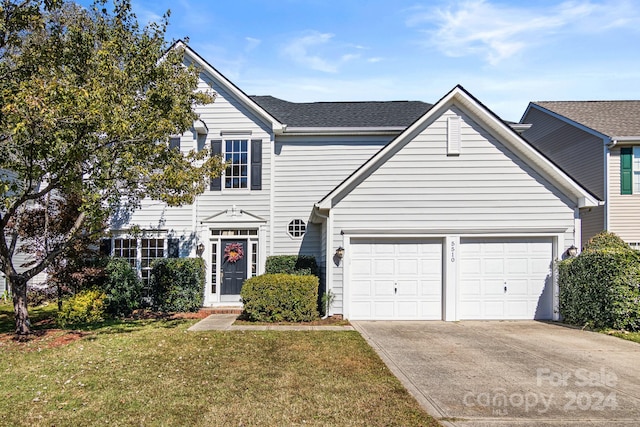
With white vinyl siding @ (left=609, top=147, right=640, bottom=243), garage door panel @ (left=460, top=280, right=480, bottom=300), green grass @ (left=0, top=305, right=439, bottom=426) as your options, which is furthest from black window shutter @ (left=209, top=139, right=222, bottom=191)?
white vinyl siding @ (left=609, top=147, right=640, bottom=243)

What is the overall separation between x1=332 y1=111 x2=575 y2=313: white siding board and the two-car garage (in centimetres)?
66

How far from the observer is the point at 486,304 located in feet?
38.7

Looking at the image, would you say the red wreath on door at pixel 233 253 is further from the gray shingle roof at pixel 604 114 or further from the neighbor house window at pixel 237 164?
the gray shingle roof at pixel 604 114

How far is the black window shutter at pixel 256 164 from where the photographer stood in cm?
1471

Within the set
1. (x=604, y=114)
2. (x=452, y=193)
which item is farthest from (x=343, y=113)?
(x=604, y=114)

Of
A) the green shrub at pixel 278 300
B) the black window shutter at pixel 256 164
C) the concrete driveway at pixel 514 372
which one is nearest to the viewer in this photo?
the concrete driveway at pixel 514 372

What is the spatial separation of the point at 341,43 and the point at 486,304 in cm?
832

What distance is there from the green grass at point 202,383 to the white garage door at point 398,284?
2.45 meters

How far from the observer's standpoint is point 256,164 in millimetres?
14734

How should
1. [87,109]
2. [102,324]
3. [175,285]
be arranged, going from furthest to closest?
[175,285], [102,324], [87,109]

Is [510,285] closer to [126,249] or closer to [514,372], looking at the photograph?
[514,372]

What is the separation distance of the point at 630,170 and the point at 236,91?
14.1 metres

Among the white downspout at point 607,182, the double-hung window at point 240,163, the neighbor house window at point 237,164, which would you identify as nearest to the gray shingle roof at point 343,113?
the double-hung window at point 240,163

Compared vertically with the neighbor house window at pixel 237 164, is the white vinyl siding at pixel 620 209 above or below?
below
